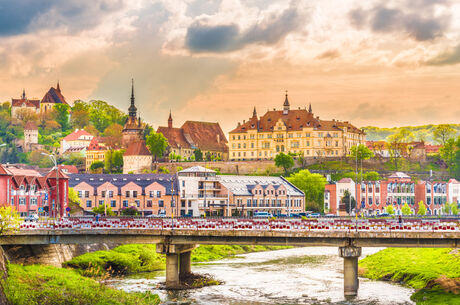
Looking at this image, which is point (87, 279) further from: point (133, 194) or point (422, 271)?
point (133, 194)

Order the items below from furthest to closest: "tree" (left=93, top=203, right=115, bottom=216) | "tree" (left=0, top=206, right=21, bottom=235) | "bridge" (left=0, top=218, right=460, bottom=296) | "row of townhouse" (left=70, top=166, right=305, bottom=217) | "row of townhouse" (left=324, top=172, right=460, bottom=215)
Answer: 1. "row of townhouse" (left=324, top=172, right=460, bottom=215)
2. "row of townhouse" (left=70, top=166, right=305, bottom=217)
3. "tree" (left=93, top=203, right=115, bottom=216)
4. "tree" (left=0, top=206, right=21, bottom=235)
5. "bridge" (left=0, top=218, right=460, bottom=296)

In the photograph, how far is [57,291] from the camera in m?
63.1

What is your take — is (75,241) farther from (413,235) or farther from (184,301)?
(413,235)

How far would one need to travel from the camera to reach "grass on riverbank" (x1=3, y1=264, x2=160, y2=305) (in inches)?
2374

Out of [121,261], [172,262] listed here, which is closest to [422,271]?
[172,262]

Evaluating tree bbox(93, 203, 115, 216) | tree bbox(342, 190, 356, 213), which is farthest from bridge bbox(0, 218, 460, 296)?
tree bbox(342, 190, 356, 213)

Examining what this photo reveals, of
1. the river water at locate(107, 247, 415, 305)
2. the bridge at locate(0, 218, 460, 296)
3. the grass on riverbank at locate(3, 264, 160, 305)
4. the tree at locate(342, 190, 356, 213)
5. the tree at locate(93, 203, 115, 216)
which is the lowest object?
the river water at locate(107, 247, 415, 305)

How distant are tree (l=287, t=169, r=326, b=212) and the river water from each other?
73.8m

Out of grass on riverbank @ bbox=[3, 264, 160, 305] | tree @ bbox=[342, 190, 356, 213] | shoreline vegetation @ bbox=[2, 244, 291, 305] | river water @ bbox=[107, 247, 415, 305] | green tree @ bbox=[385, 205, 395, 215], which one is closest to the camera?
grass on riverbank @ bbox=[3, 264, 160, 305]

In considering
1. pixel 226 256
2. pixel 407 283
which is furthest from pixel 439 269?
pixel 226 256

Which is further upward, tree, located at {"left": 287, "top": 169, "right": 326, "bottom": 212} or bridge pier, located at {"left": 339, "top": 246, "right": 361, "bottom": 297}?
tree, located at {"left": 287, "top": 169, "right": 326, "bottom": 212}

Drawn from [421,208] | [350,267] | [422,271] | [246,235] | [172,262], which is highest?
[421,208]

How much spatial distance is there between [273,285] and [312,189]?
99.8 m

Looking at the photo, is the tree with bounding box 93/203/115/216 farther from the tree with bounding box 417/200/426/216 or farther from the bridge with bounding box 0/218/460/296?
the tree with bounding box 417/200/426/216
